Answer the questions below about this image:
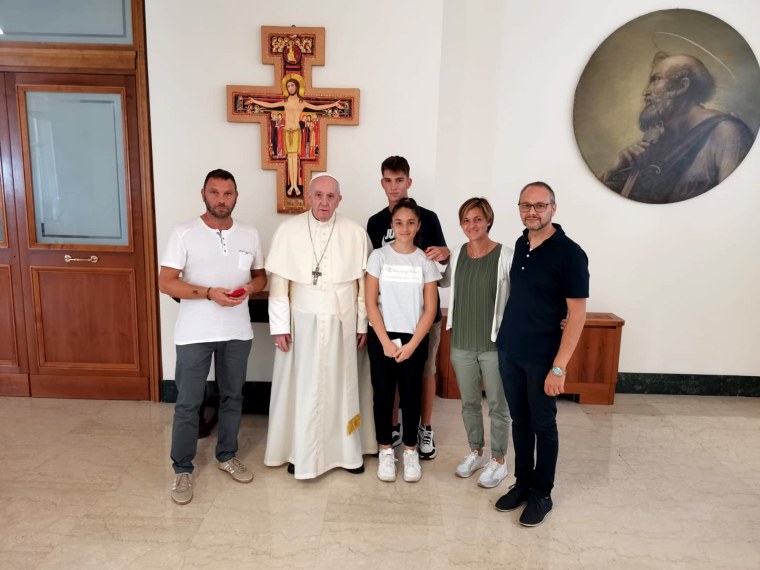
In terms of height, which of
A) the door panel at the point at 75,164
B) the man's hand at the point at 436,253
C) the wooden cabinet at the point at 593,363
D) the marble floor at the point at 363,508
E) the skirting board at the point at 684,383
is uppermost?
the door panel at the point at 75,164

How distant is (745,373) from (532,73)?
2.76 m

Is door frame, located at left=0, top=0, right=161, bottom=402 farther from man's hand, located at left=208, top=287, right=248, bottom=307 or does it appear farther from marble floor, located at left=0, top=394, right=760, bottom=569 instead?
marble floor, located at left=0, top=394, right=760, bottom=569

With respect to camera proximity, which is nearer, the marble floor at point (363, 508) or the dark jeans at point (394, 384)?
the marble floor at point (363, 508)

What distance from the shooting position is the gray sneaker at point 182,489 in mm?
2525

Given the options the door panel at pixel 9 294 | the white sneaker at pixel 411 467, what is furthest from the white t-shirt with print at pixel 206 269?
the door panel at pixel 9 294

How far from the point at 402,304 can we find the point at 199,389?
105cm

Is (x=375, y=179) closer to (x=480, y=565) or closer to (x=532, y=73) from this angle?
(x=532, y=73)

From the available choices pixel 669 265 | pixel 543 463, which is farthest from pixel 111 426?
pixel 669 265

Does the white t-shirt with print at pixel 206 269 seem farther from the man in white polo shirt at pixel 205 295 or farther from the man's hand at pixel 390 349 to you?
the man's hand at pixel 390 349

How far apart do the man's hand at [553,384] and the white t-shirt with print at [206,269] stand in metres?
1.44

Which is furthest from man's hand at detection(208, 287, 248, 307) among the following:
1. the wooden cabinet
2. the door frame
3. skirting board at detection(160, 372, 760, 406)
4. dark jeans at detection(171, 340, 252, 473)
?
skirting board at detection(160, 372, 760, 406)

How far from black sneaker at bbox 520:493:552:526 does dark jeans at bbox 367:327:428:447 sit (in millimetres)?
645

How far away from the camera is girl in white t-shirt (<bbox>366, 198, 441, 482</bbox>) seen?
8.63 ft

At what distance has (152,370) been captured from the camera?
12.4 ft
